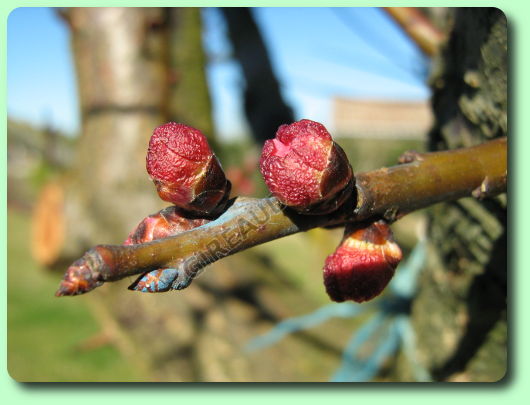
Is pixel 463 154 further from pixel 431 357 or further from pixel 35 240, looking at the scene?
pixel 35 240

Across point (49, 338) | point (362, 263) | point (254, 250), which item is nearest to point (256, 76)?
point (254, 250)

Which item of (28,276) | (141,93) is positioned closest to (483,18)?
(141,93)

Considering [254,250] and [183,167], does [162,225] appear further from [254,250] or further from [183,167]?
[254,250]

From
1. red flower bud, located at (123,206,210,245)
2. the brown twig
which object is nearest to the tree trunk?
the brown twig

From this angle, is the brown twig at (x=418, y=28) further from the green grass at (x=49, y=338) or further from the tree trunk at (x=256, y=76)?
the green grass at (x=49, y=338)

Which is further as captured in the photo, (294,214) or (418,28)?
(418,28)

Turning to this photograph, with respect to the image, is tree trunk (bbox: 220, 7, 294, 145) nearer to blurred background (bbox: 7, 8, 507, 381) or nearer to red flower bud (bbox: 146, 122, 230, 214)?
blurred background (bbox: 7, 8, 507, 381)

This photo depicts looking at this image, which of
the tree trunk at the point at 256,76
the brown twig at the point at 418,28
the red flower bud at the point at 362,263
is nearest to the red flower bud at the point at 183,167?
the red flower bud at the point at 362,263
